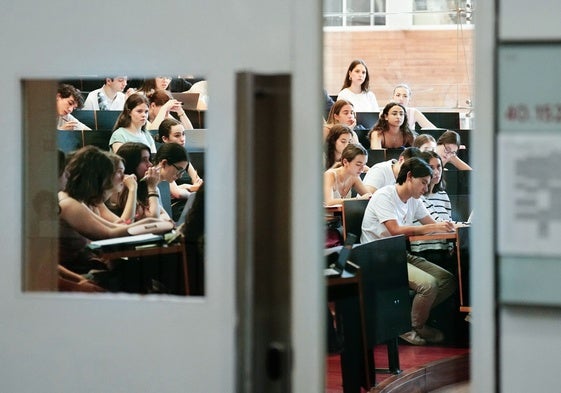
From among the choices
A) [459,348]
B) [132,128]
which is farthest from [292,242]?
[459,348]

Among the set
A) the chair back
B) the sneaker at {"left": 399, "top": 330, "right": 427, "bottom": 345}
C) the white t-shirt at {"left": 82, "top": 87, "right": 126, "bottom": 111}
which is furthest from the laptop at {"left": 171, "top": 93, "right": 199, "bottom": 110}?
the sneaker at {"left": 399, "top": 330, "right": 427, "bottom": 345}

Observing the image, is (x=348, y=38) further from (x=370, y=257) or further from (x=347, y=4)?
(x=370, y=257)

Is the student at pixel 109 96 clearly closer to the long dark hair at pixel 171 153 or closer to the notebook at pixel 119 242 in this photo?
the long dark hair at pixel 171 153

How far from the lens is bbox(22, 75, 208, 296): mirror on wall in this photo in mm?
1746

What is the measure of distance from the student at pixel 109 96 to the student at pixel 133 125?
19mm

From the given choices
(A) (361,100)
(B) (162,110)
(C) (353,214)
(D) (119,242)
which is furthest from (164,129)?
(A) (361,100)

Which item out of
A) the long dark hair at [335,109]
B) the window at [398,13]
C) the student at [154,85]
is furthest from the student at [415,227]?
the student at [154,85]

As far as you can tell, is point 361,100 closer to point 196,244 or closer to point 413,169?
point 413,169

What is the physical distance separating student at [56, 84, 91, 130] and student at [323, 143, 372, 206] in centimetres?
236

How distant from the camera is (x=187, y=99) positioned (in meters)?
1.76

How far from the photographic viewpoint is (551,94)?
5.02 ft

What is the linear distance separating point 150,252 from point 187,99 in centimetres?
31

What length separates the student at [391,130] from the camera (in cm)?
424

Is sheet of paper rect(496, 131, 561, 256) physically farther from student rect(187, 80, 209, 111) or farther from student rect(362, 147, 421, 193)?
student rect(362, 147, 421, 193)
